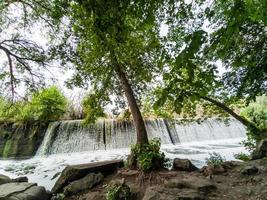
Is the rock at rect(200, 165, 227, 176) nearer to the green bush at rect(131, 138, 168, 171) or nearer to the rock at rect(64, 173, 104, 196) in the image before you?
the green bush at rect(131, 138, 168, 171)

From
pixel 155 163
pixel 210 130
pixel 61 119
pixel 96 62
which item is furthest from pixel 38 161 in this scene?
pixel 210 130

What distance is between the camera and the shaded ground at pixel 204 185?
4668mm

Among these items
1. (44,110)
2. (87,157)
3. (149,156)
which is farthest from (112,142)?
(149,156)

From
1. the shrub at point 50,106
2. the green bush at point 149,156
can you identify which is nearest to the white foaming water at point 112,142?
the shrub at point 50,106

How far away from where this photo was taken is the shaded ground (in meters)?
4.67

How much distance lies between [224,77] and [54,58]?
17.1 feet

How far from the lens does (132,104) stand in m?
7.84

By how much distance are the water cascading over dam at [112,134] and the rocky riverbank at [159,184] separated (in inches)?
191

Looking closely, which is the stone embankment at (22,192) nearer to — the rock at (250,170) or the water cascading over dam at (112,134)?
the rock at (250,170)

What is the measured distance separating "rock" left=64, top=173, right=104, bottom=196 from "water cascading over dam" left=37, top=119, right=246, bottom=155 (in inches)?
214

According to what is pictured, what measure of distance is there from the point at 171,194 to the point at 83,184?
253cm

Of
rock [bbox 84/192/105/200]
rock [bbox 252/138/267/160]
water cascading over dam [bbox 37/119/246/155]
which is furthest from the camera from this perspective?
water cascading over dam [bbox 37/119/246/155]

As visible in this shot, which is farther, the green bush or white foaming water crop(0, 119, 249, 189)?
white foaming water crop(0, 119, 249, 189)

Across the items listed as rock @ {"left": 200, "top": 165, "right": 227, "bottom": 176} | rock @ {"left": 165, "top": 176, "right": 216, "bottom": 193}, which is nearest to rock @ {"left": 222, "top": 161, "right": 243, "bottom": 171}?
rock @ {"left": 200, "top": 165, "right": 227, "bottom": 176}
